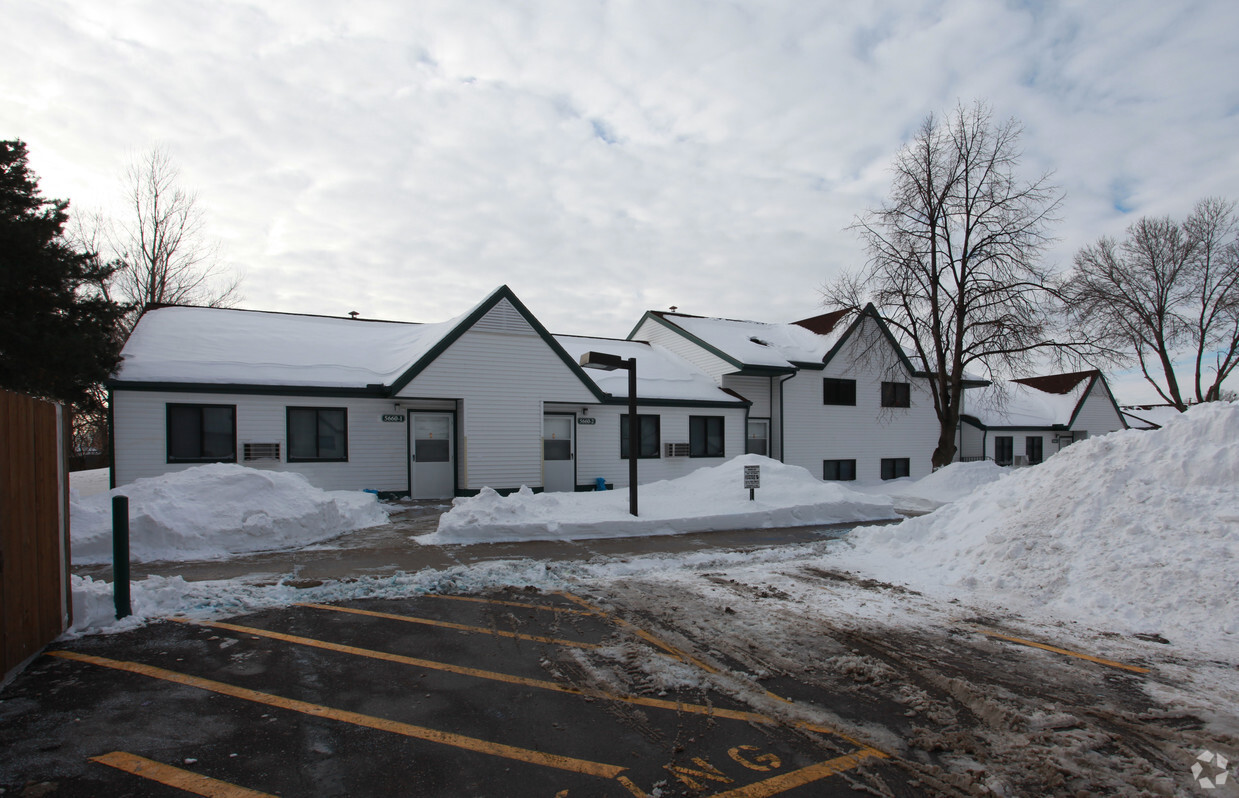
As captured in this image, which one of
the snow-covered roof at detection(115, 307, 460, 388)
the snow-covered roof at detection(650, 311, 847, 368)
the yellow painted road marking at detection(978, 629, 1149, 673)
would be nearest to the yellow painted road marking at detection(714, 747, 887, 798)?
the yellow painted road marking at detection(978, 629, 1149, 673)

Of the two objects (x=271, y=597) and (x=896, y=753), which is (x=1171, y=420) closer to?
(x=896, y=753)

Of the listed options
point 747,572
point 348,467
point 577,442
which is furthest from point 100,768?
point 577,442

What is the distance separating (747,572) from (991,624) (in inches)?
126

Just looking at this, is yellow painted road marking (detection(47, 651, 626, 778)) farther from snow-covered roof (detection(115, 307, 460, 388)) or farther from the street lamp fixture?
snow-covered roof (detection(115, 307, 460, 388))

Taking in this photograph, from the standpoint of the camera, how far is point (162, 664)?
5281 mm

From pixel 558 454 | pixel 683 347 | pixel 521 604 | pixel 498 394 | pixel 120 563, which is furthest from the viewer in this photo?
pixel 683 347

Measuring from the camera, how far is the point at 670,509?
14008mm

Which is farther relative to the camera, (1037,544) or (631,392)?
(631,392)

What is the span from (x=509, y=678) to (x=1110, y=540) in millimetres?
7479

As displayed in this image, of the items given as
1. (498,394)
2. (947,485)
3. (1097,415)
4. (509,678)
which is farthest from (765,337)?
(509,678)

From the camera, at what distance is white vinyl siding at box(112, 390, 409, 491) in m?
15.0

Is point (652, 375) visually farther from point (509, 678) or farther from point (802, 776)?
point (802, 776)

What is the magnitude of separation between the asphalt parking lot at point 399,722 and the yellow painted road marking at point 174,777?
11 millimetres

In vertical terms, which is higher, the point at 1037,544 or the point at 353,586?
the point at 1037,544
